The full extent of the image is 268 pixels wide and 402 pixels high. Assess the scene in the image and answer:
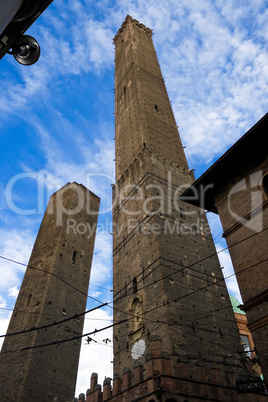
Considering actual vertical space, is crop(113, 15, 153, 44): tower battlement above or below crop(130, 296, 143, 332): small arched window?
above

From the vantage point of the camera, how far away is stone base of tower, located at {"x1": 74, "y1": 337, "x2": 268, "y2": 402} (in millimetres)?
8791

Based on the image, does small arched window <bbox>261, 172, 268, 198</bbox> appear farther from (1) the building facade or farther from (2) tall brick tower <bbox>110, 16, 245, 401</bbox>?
(2) tall brick tower <bbox>110, 16, 245, 401</bbox>

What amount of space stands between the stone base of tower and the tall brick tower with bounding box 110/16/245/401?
1.1 inches

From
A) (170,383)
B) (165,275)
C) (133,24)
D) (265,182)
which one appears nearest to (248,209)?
(265,182)

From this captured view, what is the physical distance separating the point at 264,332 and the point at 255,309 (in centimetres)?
52

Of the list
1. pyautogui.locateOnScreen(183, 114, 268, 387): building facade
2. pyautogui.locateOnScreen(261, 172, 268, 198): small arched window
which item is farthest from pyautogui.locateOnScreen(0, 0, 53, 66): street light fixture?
pyautogui.locateOnScreen(261, 172, 268, 198): small arched window

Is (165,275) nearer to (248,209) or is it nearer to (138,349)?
(138,349)

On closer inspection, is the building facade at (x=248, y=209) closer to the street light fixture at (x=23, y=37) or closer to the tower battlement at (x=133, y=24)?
the street light fixture at (x=23, y=37)

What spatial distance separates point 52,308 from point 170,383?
982cm

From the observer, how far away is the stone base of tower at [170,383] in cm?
879

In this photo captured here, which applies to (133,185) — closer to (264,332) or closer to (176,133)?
(176,133)

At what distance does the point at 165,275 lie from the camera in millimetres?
12320

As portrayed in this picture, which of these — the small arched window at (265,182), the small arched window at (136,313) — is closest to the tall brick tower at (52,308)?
the small arched window at (136,313)

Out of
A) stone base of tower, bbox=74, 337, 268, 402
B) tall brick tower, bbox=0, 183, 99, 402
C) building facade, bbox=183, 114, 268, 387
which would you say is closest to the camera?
building facade, bbox=183, 114, 268, 387
